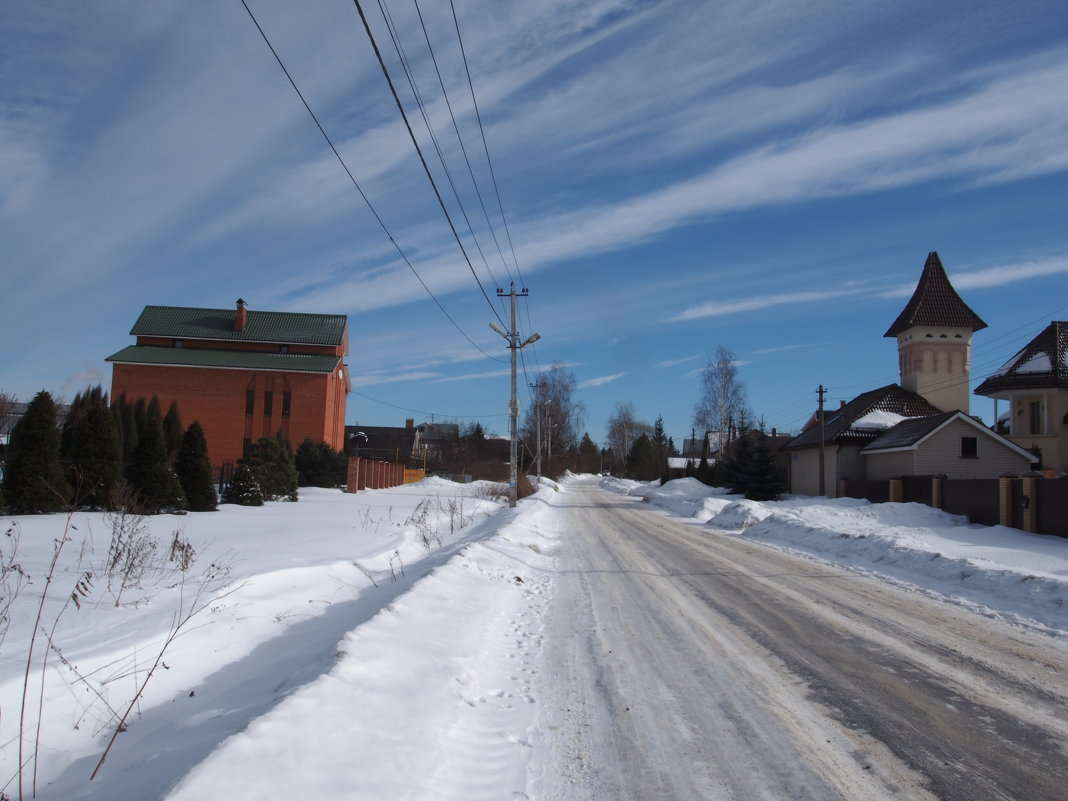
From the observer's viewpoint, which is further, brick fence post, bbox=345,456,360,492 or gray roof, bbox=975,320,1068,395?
brick fence post, bbox=345,456,360,492

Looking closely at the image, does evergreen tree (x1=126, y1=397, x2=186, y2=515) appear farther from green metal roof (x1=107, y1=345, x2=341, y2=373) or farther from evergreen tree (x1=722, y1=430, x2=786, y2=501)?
evergreen tree (x1=722, y1=430, x2=786, y2=501)

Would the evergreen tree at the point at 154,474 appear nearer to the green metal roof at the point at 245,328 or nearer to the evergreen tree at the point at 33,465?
the evergreen tree at the point at 33,465

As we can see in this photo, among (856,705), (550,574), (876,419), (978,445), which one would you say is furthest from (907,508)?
(856,705)

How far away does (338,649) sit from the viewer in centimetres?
498

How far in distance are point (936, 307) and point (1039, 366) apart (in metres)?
6.44

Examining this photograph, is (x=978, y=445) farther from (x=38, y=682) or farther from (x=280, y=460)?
(x=38, y=682)

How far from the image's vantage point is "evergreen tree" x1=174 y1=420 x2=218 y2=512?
18703 millimetres

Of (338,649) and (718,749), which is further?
(338,649)

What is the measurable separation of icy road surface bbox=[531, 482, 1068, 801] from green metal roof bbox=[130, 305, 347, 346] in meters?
41.5

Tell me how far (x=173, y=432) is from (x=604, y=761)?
19.1 metres

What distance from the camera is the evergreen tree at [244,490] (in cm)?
2161

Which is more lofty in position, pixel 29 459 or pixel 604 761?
pixel 29 459

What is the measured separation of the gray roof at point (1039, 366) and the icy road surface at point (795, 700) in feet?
102

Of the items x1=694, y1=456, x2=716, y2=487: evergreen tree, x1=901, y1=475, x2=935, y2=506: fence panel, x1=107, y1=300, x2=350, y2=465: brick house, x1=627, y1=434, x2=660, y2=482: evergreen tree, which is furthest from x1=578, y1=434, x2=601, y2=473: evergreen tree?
x1=901, y1=475, x2=935, y2=506: fence panel
